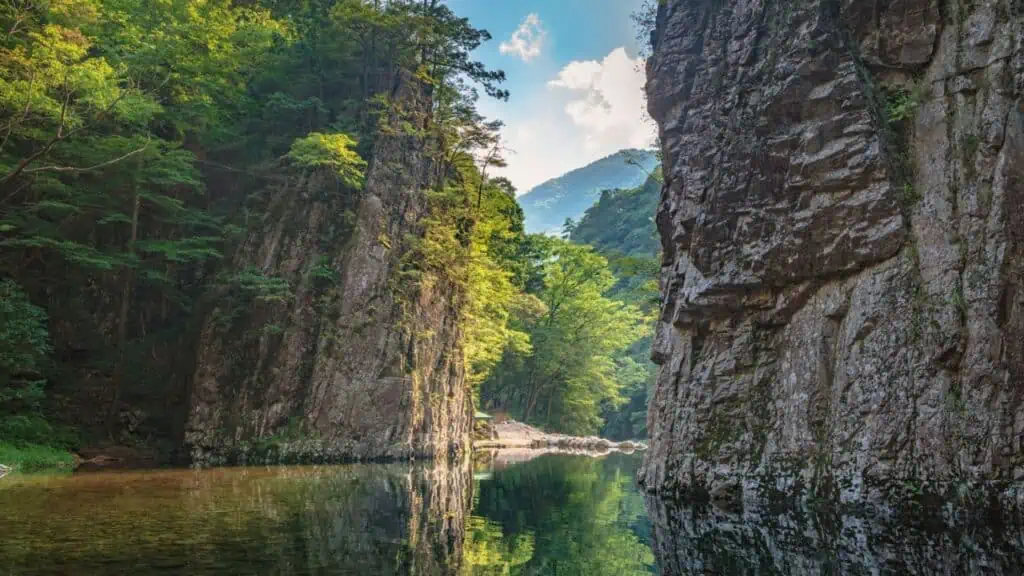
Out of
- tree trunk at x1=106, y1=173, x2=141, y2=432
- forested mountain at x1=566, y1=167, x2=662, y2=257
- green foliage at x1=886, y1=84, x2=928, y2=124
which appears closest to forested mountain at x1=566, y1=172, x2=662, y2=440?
forested mountain at x1=566, y1=167, x2=662, y2=257

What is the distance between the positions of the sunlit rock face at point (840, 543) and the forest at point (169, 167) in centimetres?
1108

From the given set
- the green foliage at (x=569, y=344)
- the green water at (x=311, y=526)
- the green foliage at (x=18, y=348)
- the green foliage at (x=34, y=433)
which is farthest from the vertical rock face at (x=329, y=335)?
the green foliage at (x=569, y=344)

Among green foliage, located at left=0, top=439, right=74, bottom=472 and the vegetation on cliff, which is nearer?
Answer: green foliage, located at left=0, top=439, right=74, bottom=472

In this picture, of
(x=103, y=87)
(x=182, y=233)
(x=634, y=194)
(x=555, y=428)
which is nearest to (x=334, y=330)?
(x=182, y=233)

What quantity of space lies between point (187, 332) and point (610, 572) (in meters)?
20.9

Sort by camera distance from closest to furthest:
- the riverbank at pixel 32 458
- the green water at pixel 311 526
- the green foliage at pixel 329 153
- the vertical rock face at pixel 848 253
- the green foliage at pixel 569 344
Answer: the green water at pixel 311 526, the vertical rock face at pixel 848 253, the riverbank at pixel 32 458, the green foliage at pixel 329 153, the green foliage at pixel 569 344

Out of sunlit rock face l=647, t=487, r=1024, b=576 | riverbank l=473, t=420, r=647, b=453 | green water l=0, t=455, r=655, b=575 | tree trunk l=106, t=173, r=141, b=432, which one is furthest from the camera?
riverbank l=473, t=420, r=647, b=453

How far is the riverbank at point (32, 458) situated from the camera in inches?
655

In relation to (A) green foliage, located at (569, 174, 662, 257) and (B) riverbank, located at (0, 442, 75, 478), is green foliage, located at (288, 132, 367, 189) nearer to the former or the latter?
(B) riverbank, located at (0, 442, 75, 478)

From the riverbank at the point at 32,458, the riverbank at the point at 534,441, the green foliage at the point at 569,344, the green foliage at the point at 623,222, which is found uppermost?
the green foliage at the point at 623,222

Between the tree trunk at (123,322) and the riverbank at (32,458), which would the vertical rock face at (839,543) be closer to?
the riverbank at (32,458)

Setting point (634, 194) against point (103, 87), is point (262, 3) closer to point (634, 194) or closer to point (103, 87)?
point (103, 87)

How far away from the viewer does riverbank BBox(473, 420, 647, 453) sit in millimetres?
37531

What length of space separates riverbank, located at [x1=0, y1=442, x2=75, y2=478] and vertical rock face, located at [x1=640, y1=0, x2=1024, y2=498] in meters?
14.8
